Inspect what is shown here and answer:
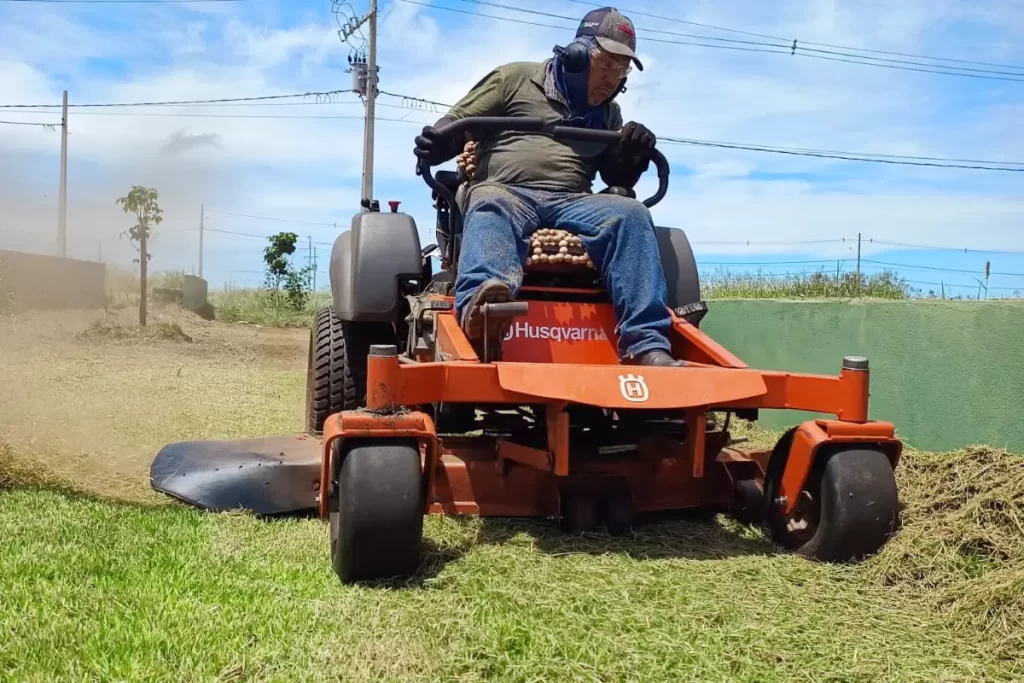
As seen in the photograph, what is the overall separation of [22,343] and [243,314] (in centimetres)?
1226

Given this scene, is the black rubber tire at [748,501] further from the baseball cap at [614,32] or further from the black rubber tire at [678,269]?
the baseball cap at [614,32]

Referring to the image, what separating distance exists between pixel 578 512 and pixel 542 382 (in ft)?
2.56

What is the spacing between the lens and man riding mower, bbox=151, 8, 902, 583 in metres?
3.28

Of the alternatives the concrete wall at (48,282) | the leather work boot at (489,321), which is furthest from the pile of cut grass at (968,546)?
the concrete wall at (48,282)

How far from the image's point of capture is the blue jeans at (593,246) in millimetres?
3992

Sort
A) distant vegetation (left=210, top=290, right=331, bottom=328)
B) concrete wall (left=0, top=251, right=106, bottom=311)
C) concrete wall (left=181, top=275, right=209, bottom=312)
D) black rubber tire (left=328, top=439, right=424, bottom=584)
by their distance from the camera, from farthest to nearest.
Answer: distant vegetation (left=210, top=290, right=331, bottom=328) < concrete wall (left=181, top=275, right=209, bottom=312) < concrete wall (left=0, top=251, right=106, bottom=311) < black rubber tire (left=328, top=439, right=424, bottom=584)

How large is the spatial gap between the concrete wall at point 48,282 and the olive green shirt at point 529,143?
12.4m

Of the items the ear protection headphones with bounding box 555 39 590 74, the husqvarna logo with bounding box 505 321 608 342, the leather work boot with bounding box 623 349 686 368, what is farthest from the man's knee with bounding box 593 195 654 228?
the ear protection headphones with bounding box 555 39 590 74

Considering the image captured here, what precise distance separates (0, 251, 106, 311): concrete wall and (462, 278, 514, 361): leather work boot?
13175 mm

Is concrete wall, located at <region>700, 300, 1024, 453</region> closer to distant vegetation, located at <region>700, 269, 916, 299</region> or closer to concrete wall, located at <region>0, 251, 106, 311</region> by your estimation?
distant vegetation, located at <region>700, 269, 916, 299</region>

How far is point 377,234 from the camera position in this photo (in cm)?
479

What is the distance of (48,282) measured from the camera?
17.0 m

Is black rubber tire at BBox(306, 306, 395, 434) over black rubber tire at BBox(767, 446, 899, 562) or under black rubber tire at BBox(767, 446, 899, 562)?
over

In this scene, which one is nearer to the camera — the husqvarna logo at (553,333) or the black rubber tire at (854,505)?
the black rubber tire at (854,505)
